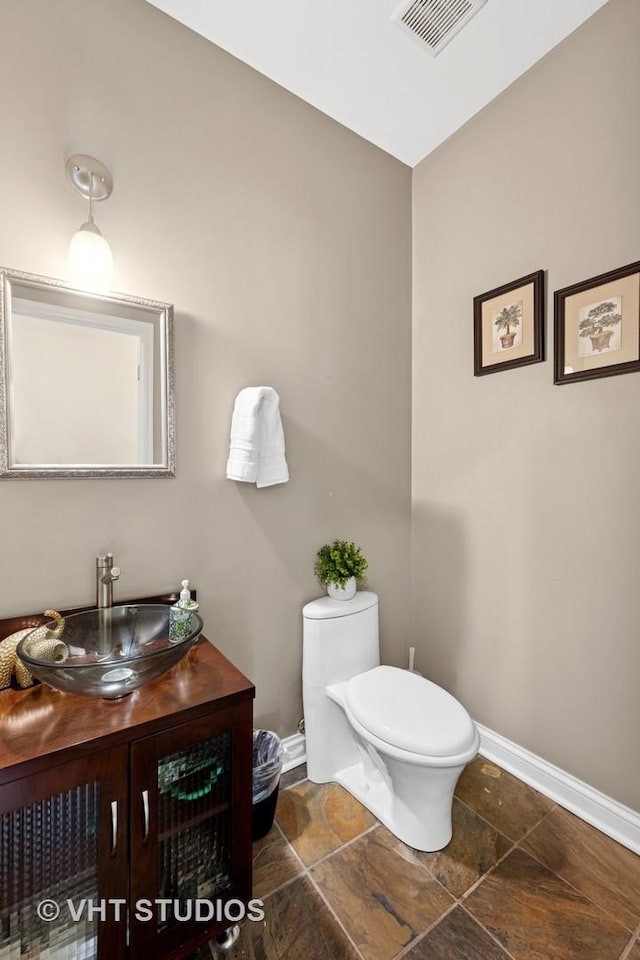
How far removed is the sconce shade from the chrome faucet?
2.79 feet

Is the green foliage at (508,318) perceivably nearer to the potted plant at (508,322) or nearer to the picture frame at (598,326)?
the potted plant at (508,322)

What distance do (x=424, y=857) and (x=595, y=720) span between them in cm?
76

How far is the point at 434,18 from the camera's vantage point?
1521mm

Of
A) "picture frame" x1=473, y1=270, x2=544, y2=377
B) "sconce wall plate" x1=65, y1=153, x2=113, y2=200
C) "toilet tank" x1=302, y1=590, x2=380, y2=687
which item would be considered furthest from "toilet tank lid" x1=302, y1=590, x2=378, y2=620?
"sconce wall plate" x1=65, y1=153, x2=113, y2=200

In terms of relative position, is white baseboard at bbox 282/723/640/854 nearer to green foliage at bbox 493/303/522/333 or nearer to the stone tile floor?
the stone tile floor

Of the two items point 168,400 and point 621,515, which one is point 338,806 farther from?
point 168,400

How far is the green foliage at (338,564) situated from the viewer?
180cm

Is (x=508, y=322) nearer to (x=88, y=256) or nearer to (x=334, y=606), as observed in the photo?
(x=334, y=606)

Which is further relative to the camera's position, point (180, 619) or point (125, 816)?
point (180, 619)

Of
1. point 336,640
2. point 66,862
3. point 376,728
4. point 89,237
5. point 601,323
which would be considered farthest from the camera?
point 336,640

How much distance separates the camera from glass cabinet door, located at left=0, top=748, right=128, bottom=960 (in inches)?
34.9

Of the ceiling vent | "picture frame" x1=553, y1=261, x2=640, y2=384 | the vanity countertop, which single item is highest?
the ceiling vent

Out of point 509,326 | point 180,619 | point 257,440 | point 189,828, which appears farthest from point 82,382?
point 509,326

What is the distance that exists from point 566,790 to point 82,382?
2.24 metres
